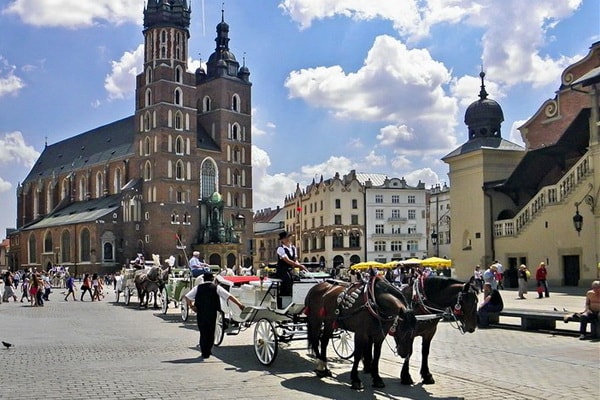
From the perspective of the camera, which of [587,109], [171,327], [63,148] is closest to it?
[171,327]

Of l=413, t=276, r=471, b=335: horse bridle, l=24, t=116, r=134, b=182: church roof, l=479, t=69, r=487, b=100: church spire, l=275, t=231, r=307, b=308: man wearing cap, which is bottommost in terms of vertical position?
l=413, t=276, r=471, b=335: horse bridle

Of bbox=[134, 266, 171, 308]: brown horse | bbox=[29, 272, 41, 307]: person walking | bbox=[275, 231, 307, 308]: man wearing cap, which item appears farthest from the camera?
bbox=[29, 272, 41, 307]: person walking

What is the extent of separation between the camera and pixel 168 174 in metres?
82.4

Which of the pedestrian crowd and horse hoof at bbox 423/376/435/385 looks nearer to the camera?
horse hoof at bbox 423/376/435/385

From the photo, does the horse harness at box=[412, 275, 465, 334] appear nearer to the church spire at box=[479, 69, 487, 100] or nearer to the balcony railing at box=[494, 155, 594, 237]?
the balcony railing at box=[494, 155, 594, 237]

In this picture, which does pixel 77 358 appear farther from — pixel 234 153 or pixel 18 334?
pixel 234 153

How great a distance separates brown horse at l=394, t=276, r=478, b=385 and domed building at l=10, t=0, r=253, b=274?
228ft

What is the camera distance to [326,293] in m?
11.3

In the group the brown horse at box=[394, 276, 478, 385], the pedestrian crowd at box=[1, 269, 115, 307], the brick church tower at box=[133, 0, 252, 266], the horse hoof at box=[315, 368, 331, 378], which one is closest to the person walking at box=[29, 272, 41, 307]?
the pedestrian crowd at box=[1, 269, 115, 307]

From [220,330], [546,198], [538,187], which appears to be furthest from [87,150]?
[220,330]

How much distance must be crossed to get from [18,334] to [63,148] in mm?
101097

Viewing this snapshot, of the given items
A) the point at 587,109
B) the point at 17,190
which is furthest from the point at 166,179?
the point at 587,109

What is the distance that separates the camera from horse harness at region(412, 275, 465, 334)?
10.0 metres

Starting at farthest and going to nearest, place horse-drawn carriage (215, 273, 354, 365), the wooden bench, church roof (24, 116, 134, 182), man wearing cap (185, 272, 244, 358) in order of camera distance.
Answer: church roof (24, 116, 134, 182)
the wooden bench
man wearing cap (185, 272, 244, 358)
horse-drawn carriage (215, 273, 354, 365)
